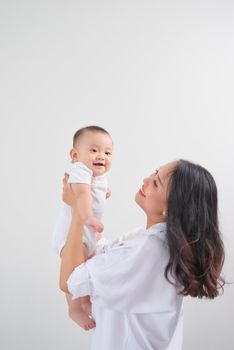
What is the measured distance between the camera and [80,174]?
123 cm

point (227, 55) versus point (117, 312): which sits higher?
point (227, 55)

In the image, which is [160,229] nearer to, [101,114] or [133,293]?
[133,293]

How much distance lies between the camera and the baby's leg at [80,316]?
47.9 inches

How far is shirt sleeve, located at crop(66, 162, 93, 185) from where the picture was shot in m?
1.21

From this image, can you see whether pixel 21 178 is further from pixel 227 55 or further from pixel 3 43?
pixel 227 55

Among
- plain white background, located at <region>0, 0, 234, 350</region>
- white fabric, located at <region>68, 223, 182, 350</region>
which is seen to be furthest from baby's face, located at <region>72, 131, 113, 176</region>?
plain white background, located at <region>0, 0, 234, 350</region>

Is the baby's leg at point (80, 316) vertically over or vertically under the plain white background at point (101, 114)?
under

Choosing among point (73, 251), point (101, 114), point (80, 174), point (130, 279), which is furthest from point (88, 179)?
point (101, 114)

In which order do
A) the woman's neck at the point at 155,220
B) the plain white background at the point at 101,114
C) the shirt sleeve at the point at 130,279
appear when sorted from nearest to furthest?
the shirt sleeve at the point at 130,279 < the woman's neck at the point at 155,220 < the plain white background at the point at 101,114

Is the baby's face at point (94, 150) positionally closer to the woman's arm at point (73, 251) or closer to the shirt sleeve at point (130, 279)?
the woman's arm at point (73, 251)

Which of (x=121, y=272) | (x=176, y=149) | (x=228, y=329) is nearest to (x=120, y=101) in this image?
(x=176, y=149)

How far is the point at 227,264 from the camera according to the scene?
Result: 230cm

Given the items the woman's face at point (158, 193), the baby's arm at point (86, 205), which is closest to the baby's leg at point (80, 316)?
the baby's arm at point (86, 205)

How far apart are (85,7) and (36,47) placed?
37 centimetres
